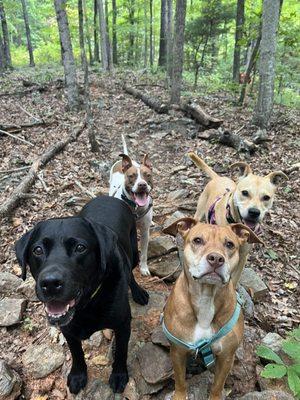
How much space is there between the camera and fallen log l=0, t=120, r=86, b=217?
5.71 m

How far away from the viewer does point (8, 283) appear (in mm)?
4398

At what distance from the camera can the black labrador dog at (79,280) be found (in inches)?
93.6

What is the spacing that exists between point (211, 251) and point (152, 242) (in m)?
2.65

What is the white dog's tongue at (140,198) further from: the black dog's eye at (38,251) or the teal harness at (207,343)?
the black dog's eye at (38,251)

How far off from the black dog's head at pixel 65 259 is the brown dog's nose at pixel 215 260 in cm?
78

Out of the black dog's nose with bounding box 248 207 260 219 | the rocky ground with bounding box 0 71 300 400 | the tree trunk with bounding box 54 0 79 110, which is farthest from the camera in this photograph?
the tree trunk with bounding box 54 0 79 110

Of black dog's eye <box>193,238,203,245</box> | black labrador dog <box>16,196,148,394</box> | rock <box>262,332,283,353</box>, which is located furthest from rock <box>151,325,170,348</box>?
black dog's eye <box>193,238,203,245</box>

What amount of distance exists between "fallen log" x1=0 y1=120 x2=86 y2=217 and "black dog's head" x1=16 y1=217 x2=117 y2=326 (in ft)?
10.6

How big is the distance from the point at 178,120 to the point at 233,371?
806cm

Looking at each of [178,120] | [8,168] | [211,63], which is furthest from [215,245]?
[211,63]

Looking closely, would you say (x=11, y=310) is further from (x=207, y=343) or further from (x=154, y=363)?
(x=207, y=343)

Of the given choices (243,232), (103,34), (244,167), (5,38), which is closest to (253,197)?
(244,167)

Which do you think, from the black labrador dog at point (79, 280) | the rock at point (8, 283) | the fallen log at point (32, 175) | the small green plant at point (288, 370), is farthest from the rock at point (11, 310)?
the small green plant at point (288, 370)

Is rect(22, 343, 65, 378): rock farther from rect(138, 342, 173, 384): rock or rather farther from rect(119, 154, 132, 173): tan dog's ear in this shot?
rect(119, 154, 132, 173): tan dog's ear
